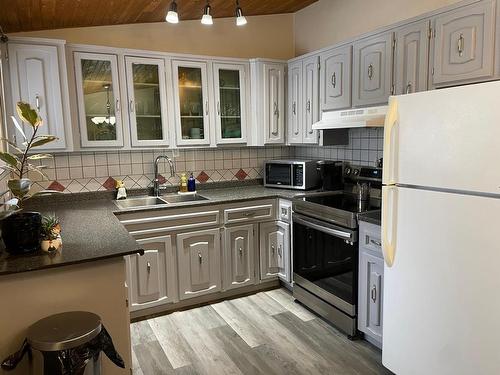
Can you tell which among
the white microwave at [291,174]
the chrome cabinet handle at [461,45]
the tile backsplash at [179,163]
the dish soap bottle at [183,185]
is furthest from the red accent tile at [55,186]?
the chrome cabinet handle at [461,45]

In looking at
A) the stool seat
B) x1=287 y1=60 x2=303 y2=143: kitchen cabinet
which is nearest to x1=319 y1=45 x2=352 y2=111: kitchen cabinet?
x1=287 y1=60 x2=303 y2=143: kitchen cabinet

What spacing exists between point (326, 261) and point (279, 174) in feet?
3.83

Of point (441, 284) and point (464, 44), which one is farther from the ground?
point (464, 44)

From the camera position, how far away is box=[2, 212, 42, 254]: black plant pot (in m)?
1.77

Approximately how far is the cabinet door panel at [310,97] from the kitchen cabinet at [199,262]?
4.10ft

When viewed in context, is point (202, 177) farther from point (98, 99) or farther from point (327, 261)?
point (327, 261)

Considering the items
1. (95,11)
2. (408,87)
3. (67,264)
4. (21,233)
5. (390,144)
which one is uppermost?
(95,11)

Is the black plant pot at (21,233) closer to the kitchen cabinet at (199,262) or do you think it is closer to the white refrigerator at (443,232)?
the kitchen cabinet at (199,262)

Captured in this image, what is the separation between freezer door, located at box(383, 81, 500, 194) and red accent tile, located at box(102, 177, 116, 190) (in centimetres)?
244

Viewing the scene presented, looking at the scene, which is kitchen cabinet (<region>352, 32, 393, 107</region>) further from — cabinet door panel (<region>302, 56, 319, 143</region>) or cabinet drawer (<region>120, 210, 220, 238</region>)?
cabinet drawer (<region>120, 210, 220, 238</region>)

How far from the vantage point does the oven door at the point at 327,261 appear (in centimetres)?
262

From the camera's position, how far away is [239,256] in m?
3.37

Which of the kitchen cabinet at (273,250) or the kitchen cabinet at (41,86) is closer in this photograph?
the kitchen cabinet at (41,86)

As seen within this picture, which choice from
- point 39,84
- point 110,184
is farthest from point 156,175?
point 39,84
